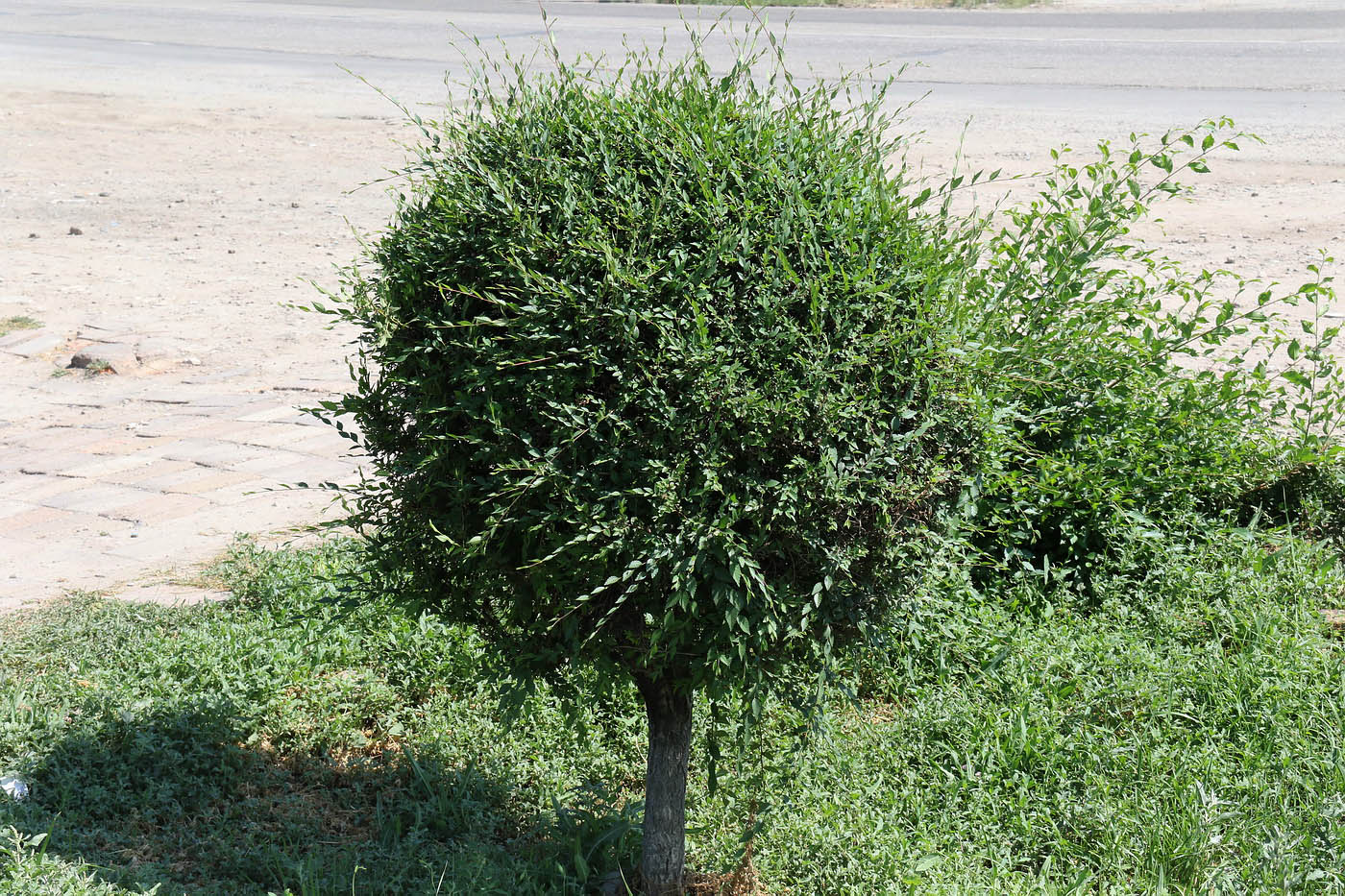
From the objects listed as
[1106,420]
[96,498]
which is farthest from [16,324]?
[1106,420]

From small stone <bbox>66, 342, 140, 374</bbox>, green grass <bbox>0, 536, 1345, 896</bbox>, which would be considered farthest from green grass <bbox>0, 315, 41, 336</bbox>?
green grass <bbox>0, 536, 1345, 896</bbox>

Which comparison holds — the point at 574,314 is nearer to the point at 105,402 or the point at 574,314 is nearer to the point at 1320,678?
the point at 1320,678

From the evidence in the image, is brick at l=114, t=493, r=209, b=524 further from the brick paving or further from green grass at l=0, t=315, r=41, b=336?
green grass at l=0, t=315, r=41, b=336

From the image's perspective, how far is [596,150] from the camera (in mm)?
2799

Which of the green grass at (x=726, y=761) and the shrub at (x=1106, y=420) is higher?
the shrub at (x=1106, y=420)

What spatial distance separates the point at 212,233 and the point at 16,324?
105 inches

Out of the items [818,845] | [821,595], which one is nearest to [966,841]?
[818,845]

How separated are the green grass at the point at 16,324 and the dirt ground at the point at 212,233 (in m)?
0.09

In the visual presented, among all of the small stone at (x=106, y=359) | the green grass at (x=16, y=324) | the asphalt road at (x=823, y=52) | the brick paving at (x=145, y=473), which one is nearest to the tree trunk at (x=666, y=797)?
the brick paving at (x=145, y=473)

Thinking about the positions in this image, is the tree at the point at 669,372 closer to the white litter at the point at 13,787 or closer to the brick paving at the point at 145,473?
the white litter at the point at 13,787

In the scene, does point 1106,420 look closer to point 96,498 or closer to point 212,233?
point 96,498

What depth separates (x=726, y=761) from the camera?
13.2 ft

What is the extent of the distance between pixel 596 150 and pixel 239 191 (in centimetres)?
1086

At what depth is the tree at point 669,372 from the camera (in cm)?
264
